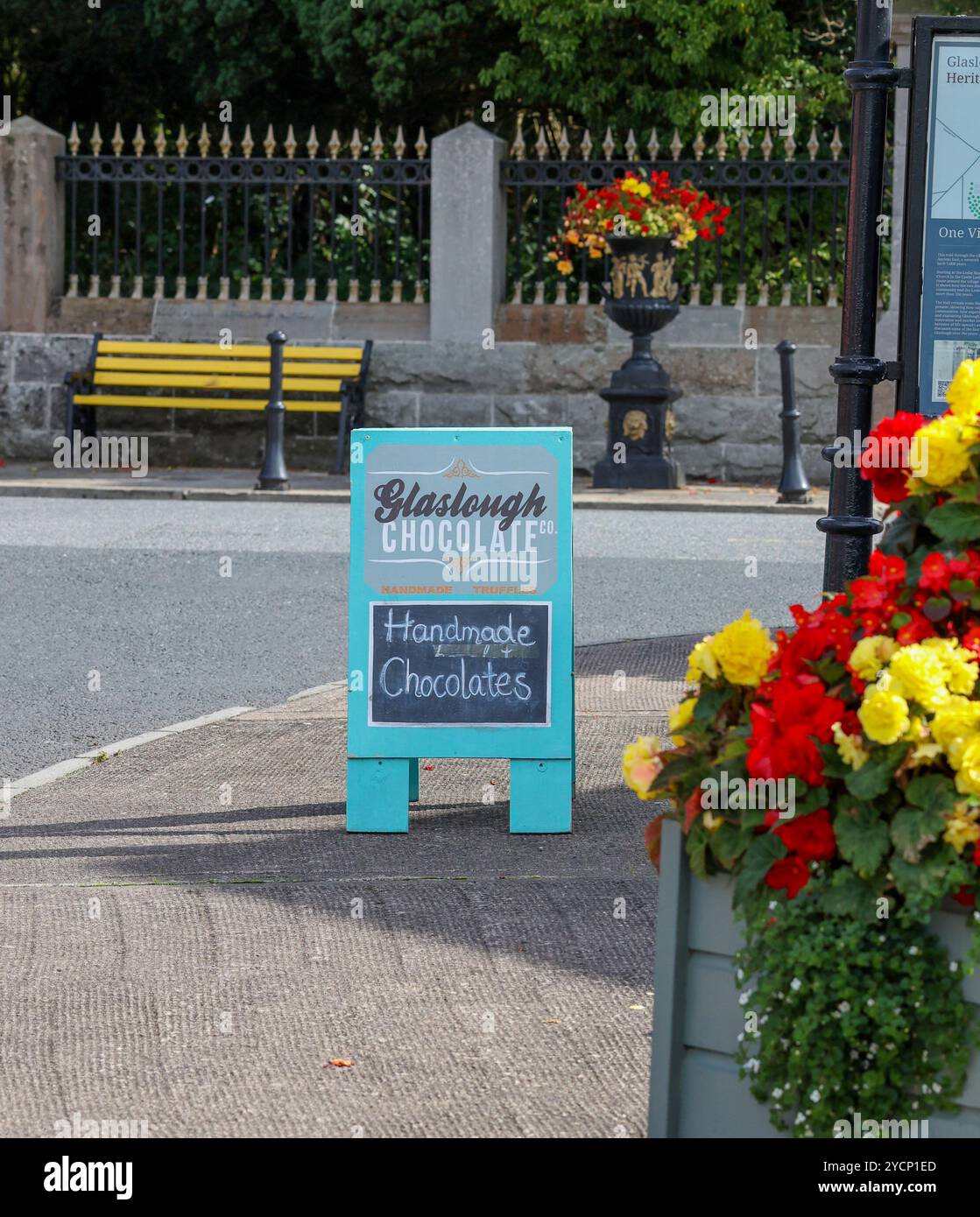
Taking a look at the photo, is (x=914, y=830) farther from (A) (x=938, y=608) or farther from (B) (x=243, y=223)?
(B) (x=243, y=223)

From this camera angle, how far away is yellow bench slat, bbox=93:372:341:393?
18.6 meters

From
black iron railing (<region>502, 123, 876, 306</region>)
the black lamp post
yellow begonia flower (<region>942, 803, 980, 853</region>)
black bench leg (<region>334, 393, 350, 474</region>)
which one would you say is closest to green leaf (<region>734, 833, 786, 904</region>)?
yellow begonia flower (<region>942, 803, 980, 853</region>)

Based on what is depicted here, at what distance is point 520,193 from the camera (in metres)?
18.6

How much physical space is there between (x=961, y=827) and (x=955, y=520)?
1.73 feet

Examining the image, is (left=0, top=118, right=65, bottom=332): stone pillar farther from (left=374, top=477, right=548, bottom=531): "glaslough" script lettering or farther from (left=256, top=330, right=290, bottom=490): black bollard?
(left=374, top=477, right=548, bottom=531): "glaslough" script lettering

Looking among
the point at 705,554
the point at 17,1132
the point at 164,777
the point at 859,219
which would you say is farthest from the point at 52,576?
the point at 17,1132

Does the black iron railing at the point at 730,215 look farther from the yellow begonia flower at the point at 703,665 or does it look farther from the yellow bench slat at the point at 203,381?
the yellow begonia flower at the point at 703,665

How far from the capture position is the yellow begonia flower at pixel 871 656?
3107mm

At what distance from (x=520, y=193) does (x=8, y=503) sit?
5.85 metres

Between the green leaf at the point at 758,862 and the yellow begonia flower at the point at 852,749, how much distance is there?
171 millimetres

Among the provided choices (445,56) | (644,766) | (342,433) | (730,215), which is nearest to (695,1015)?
(644,766)

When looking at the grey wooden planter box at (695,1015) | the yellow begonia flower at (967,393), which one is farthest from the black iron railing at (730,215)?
the grey wooden planter box at (695,1015)

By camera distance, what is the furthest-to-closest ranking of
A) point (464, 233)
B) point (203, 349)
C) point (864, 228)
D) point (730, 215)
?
point (730, 215) → point (203, 349) → point (464, 233) → point (864, 228)

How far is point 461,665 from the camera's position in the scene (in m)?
6.06
